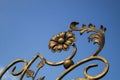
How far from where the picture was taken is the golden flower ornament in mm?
3970

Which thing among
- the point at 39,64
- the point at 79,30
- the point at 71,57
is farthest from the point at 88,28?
the point at 39,64

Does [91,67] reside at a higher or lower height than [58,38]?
lower

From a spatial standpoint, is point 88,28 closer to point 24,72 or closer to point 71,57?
point 71,57

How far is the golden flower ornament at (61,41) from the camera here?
397cm

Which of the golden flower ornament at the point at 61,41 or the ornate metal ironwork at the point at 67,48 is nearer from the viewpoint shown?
the ornate metal ironwork at the point at 67,48

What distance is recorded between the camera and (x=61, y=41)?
4.00 meters

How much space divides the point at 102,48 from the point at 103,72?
28cm

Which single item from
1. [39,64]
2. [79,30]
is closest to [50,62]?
[39,64]

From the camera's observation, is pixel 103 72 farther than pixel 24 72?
No

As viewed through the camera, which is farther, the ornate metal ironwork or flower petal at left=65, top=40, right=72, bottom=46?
flower petal at left=65, top=40, right=72, bottom=46

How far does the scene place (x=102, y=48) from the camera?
3.85 metres

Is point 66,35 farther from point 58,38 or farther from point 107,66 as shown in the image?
point 107,66

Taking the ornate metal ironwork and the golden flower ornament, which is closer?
the ornate metal ironwork

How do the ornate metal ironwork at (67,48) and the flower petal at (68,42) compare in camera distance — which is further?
the flower petal at (68,42)
